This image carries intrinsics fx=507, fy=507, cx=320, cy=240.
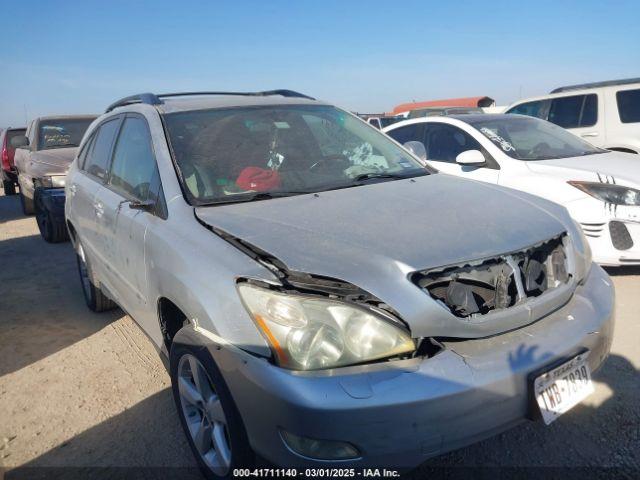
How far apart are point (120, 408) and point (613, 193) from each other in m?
3.95

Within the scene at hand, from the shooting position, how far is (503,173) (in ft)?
15.9

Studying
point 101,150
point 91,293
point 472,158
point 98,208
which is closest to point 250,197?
point 98,208

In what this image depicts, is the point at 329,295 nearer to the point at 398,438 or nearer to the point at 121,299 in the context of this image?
the point at 398,438

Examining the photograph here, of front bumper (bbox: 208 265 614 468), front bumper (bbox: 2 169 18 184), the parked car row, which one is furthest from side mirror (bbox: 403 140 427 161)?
front bumper (bbox: 2 169 18 184)

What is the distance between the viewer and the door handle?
3.25m

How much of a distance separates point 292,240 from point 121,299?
1.71 metres

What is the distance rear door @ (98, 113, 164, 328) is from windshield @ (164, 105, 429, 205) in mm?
213

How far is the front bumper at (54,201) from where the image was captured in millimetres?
6438

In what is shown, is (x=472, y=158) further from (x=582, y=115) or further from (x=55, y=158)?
(x=55, y=158)

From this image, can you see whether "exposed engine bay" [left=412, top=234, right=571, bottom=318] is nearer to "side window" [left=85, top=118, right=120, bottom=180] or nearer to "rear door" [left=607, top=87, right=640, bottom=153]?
"side window" [left=85, top=118, right=120, bottom=180]

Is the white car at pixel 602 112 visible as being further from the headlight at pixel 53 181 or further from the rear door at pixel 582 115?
the headlight at pixel 53 181

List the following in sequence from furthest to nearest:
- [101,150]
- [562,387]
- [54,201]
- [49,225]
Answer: [49,225], [54,201], [101,150], [562,387]

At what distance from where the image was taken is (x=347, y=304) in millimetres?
1711

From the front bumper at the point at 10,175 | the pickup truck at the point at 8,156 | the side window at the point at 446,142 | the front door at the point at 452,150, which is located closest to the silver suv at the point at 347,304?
the front door at the point at 452,150
